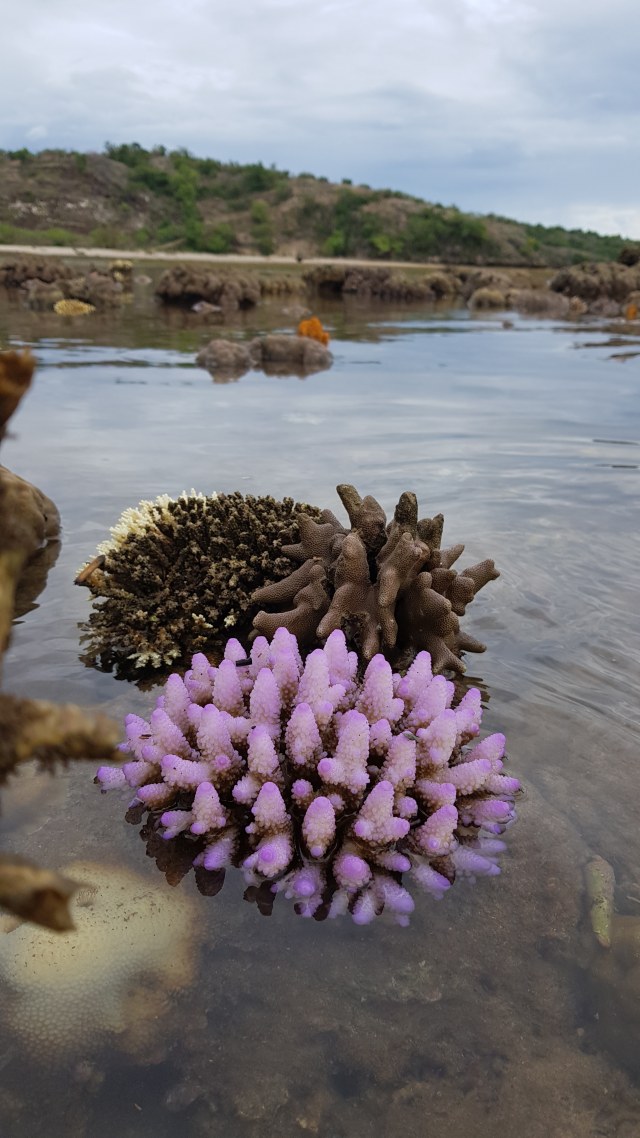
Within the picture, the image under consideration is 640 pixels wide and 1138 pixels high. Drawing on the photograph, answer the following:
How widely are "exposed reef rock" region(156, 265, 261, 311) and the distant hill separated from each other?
41.5 metres

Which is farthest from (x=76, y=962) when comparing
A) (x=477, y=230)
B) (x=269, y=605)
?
(x=477, y=230)

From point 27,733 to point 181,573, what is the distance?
3.46 metres

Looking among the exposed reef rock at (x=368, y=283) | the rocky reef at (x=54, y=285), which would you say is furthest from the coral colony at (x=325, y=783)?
the exposed reef rock at (x=368, y=283)

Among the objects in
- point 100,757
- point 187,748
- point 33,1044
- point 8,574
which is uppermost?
point 8,574

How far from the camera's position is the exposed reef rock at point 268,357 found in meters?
15.3

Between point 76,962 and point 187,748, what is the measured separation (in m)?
0.85

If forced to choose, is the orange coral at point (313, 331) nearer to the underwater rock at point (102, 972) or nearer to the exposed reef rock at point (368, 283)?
the underwater rock at point (102, 972)

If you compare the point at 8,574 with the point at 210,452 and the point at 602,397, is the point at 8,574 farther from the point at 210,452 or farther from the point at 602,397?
the point at 602,397

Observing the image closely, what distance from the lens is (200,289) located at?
31.0 metres

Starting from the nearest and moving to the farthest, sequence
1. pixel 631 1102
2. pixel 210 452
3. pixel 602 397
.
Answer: pixel 631 1102 → pixel 210 452 → pixel 602 397

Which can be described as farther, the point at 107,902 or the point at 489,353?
the point at 489,353

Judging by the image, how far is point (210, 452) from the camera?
28.3ft

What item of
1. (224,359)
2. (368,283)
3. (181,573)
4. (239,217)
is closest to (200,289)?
(368,283)

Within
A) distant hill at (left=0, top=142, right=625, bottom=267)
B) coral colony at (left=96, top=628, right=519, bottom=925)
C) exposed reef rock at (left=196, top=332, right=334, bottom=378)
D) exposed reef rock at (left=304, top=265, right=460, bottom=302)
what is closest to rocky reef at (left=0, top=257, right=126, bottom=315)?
exposed reef rock at (left=196, top=332, right=334, bottom=378)
